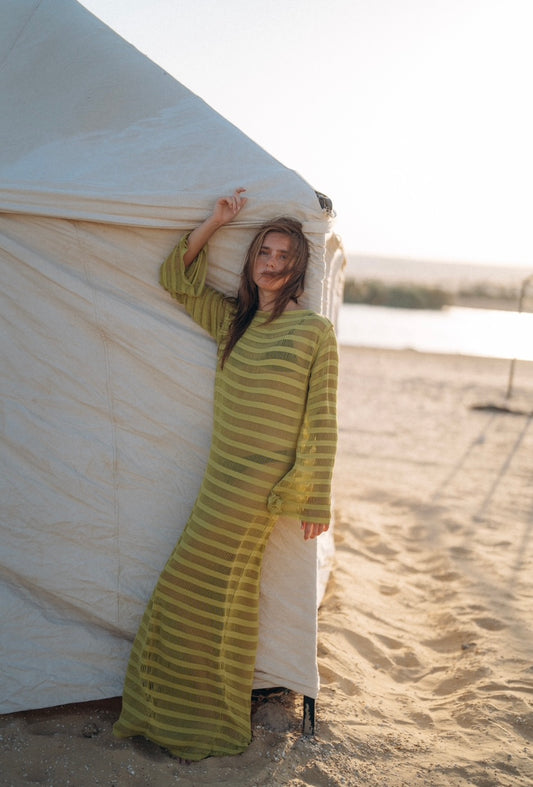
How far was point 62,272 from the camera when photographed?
111 inches

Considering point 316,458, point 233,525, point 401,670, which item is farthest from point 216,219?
point 401,670

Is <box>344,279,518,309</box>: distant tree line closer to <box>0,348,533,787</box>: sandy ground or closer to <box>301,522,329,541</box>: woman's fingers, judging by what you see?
<box>0,348,533,787</box>: sandy ground

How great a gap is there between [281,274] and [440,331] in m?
19.0

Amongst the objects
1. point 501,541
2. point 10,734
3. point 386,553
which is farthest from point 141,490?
point 501,541

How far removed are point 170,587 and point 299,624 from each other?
1.85 ft

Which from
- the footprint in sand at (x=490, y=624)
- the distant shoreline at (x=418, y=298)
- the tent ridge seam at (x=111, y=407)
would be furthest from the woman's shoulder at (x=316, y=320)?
the distant shoreline at (x=418, y=298)

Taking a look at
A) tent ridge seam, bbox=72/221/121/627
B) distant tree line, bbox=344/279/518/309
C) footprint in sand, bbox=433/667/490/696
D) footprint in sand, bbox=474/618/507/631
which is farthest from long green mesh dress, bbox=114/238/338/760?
distant tree line, bbox=344/279/518/309

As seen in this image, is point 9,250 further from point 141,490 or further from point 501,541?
point 501,541

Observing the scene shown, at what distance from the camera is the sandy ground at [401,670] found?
102 inches

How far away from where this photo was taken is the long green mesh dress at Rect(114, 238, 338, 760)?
2592mm

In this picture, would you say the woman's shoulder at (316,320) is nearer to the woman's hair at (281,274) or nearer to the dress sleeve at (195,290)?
the woman's hair at (281,274)

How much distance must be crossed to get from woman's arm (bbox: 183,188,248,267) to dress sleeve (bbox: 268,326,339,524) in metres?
0.60

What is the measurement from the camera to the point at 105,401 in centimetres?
291

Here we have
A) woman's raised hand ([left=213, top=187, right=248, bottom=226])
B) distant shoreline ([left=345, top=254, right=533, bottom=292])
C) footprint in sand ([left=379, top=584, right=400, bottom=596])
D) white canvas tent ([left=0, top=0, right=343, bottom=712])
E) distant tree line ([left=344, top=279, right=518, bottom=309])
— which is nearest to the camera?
woman's raised hand ([left=213, top=187, right=248, bottom=226])
